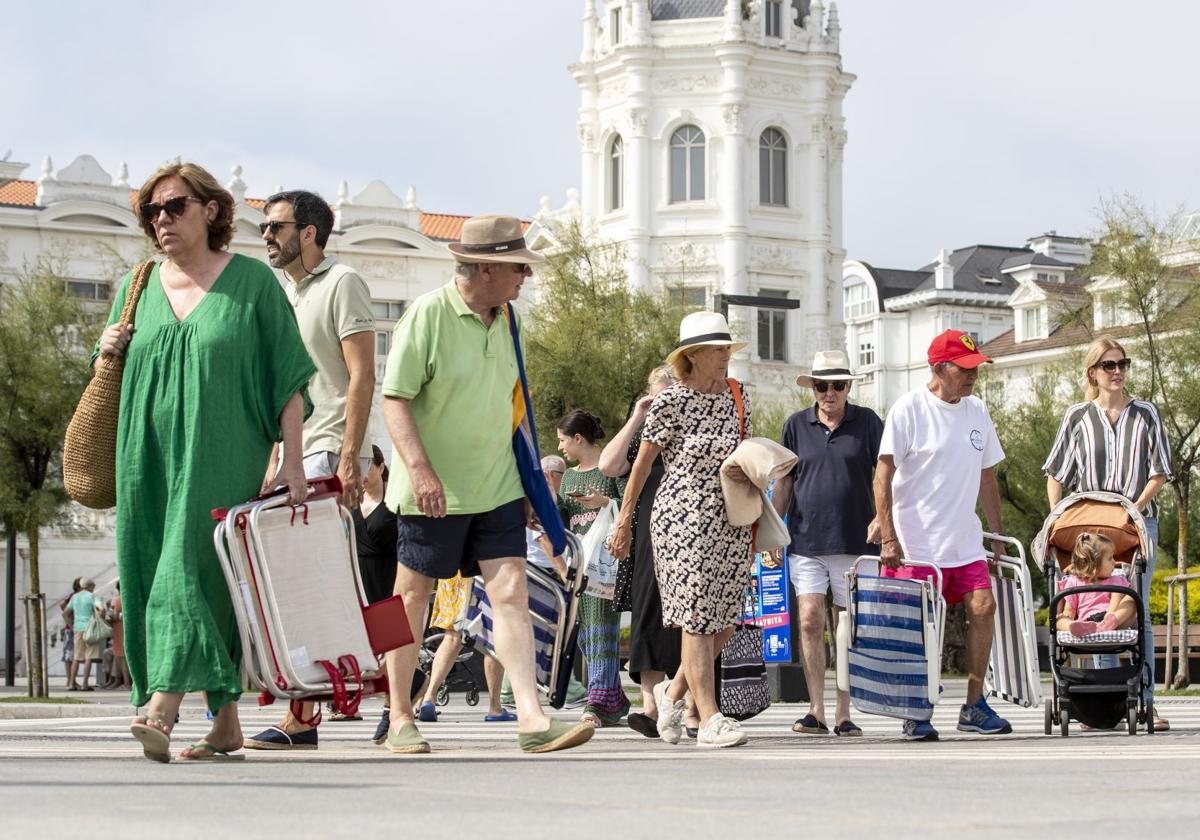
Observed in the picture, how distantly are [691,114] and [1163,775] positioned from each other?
6036 cm

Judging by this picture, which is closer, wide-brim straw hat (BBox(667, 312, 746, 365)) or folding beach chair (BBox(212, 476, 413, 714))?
folding beach chair (BBox(212, 476, 413, 714))

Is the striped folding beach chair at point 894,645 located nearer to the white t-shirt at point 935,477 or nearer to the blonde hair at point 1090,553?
the white t-shirt at point 935,477

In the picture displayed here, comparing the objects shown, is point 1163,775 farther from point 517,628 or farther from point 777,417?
point 777,417

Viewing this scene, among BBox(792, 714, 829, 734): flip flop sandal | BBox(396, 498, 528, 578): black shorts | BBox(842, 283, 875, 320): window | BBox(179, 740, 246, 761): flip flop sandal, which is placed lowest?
BBox(792, 714, 829, 734): flip flop sandal

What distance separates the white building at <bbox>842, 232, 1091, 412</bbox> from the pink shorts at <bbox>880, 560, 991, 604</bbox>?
8483cm

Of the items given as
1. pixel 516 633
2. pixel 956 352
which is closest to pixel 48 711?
pixel 956 352

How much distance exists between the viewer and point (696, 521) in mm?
9617

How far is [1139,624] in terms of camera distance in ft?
36.0

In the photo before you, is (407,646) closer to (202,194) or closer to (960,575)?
(202,194)

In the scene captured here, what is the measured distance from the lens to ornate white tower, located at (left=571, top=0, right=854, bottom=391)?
2559 inches

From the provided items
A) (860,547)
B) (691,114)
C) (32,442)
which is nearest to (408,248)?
(691,114)

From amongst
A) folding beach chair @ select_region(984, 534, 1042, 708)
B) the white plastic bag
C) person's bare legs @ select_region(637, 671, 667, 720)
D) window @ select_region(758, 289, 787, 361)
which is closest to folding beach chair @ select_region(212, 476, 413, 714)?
person's bare legs @ select_region(637, 671, 667, 720)

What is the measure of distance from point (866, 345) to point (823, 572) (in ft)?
301

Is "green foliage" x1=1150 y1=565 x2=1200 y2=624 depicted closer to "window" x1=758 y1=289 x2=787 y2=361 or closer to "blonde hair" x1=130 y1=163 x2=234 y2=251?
"blonde hair" x1=130 y1=163 x2=234 y2=251
